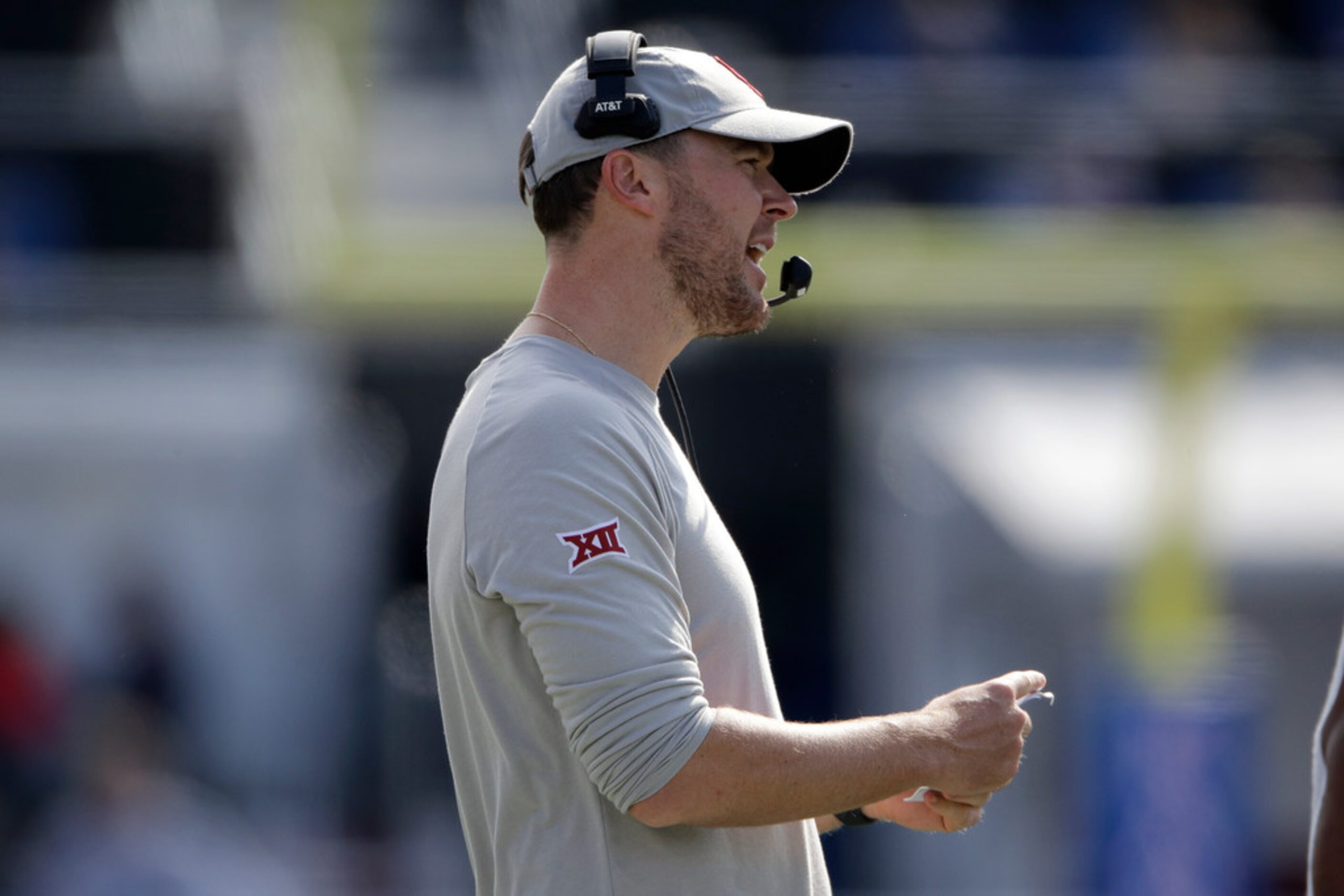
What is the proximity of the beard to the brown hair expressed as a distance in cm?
4

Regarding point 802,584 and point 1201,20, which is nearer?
point 802,584

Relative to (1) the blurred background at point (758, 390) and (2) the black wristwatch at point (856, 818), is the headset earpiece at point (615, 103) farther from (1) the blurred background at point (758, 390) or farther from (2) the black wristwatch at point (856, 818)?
(1) the blurred background at point (758, 390)

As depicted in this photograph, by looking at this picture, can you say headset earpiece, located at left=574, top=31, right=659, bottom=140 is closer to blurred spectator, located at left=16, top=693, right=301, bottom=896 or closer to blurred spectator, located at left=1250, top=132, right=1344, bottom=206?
blurred spectator, located at left=16, top=693, right=301, bottom=896

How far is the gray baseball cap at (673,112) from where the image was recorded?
2.05m

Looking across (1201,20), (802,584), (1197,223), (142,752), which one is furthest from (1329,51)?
(142,752)

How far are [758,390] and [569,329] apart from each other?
296 inches

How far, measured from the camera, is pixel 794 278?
233cm

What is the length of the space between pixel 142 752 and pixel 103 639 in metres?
2.18

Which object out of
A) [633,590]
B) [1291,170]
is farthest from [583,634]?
[1291,170]

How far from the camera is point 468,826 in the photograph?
2062 mm

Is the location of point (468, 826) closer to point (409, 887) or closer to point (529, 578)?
point (529, 578)

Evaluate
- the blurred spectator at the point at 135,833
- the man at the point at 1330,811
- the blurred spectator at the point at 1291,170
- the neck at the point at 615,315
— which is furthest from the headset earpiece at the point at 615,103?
the blurred spectator at the point at 1291,170

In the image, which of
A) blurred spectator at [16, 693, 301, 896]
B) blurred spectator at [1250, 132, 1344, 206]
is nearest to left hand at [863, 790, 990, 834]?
blurred spectator at [16, 693, 301, 896]

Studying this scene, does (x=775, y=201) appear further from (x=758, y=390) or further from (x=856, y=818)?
(x=758, y=390)
